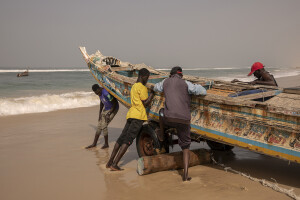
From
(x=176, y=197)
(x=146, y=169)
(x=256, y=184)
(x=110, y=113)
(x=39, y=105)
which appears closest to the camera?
(x=176, y=197)

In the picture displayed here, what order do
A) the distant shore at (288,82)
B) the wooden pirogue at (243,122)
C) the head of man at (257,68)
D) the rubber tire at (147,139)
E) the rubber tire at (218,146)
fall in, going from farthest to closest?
the distant shore at (288,82), the rubber tire at (218,146), the head of man at (257,68), the rubber tire at (147,139), the wooden pirogue at (243,122)

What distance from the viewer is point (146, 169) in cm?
435

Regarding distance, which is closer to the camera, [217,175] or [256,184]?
[256,184]

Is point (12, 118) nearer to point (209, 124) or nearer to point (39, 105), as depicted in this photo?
point (39, 105)

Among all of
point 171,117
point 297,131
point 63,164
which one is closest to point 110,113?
point 63,164

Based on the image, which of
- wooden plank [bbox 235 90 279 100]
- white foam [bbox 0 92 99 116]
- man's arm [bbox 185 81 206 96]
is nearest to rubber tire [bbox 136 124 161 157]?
man's arm [bbox 185 81 206 96]

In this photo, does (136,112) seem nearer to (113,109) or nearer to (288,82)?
(113,109)

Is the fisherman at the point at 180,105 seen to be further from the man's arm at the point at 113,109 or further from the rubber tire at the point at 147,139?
the man's arm at the point at 113,109

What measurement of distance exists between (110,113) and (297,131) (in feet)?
12.4

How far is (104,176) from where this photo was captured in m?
4.51

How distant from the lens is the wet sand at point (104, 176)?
12.5ft

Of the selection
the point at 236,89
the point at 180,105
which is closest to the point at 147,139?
the point at 180,105

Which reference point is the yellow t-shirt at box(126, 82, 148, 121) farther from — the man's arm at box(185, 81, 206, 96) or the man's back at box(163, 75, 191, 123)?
the man's arm at box(185, 81, 206, 96)

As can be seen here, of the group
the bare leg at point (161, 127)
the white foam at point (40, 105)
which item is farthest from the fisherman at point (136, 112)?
the white foam at point (40, 105)
